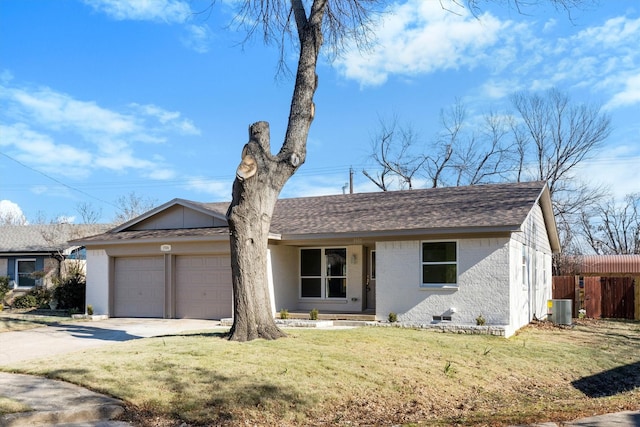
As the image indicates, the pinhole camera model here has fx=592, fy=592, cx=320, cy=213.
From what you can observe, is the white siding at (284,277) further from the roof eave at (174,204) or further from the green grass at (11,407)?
the green grass at (11,407)

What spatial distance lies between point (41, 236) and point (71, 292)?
8101 mm

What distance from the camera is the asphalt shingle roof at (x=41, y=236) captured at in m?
28.5

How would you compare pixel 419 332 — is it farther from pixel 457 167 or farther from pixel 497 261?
pixel 457 167

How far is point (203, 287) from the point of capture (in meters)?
19.5

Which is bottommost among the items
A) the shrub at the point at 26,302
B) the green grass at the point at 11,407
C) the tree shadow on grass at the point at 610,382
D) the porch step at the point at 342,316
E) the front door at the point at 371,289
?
the tree shadow on grass at the point at 610,382

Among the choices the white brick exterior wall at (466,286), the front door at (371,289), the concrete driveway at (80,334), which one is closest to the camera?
the concrete driveway at (80,334)

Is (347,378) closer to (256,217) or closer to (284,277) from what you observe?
(256,217)

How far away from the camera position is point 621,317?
77.7 feet

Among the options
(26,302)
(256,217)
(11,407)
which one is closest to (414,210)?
(256,217)

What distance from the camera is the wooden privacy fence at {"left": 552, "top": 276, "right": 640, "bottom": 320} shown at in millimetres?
23487

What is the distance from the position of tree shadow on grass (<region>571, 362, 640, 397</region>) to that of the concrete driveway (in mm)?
8947

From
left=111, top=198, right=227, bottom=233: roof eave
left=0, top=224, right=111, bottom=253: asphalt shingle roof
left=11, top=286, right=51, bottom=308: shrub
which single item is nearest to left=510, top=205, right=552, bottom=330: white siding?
left=111, top=198, right=227, bottom=233: roof eave

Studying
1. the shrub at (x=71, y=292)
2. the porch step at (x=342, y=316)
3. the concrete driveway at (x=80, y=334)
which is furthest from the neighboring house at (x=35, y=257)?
the porch step at (x=342, y=316)

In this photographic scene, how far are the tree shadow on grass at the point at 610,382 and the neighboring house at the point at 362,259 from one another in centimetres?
334
